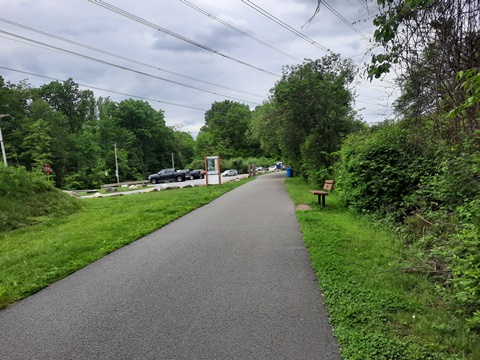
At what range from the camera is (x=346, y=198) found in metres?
8.69

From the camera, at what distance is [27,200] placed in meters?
9.69

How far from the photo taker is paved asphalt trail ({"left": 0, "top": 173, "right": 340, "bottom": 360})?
253cm

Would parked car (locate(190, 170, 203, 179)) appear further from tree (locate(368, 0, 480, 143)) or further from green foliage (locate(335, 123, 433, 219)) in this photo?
tree (locate(368, 0, 480, 143))

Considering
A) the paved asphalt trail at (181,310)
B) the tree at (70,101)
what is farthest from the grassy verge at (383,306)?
the tree at (70,101)

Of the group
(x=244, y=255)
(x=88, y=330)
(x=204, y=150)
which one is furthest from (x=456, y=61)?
(x=204, y=150)

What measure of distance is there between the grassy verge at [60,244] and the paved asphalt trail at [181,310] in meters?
0.31

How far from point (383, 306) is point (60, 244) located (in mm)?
6270

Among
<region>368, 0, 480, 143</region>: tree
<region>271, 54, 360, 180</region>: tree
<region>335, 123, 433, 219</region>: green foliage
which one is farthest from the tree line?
<region>368, 0, 480, 143</region>: tree

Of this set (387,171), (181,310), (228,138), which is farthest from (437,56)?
(228,138)

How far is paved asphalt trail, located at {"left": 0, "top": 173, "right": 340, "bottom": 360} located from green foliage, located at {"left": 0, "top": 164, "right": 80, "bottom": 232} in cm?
517

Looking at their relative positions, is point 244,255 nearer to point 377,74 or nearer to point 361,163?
point 377,74

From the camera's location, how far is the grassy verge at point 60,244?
4266 millimetres

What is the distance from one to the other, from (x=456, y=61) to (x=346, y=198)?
486cm

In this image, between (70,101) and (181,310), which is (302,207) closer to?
(181,310)
